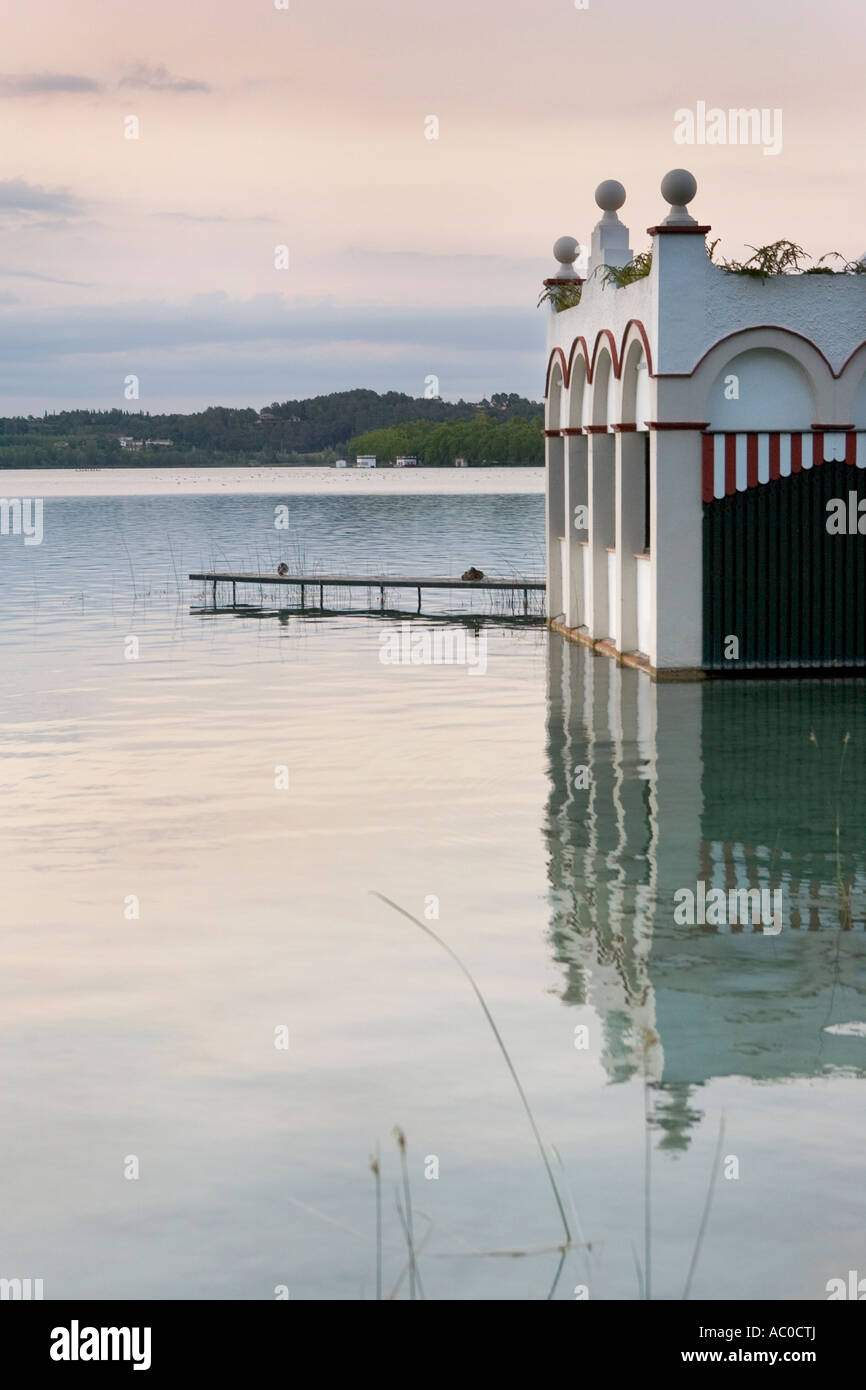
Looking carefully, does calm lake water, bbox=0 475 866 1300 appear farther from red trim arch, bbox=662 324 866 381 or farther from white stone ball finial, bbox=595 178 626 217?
white stone ball finial, bbox=595 178 626 217

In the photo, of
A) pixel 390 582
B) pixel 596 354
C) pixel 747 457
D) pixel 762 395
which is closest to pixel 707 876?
pixel 747 457

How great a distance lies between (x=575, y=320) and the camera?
28.0 meters

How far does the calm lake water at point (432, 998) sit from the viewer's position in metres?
6.43

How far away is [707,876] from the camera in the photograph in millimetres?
11945

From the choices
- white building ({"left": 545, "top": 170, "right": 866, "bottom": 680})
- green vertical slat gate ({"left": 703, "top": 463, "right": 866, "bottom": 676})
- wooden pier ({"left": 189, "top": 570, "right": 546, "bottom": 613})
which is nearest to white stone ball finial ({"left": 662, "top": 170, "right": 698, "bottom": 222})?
white building ({"left": 545, "top": 170, "right": 866, "bottom": 680})

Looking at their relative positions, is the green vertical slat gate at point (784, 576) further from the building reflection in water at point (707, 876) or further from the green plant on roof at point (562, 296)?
the green plant on roof at point (562, 296)

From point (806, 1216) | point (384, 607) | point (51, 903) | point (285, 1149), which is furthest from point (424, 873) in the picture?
point (384, 607)

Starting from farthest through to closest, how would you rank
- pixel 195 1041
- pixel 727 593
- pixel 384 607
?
pixel 384 607
pixel 727 593
pixel 195 1041

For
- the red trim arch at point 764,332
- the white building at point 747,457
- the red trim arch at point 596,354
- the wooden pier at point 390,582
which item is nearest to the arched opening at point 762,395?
the white building at point 747,457

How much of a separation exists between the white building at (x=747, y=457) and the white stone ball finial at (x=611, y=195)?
3305mm

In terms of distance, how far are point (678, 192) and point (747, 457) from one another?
323 cm

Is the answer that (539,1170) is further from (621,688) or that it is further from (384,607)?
(384,607)

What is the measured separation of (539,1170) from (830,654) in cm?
1654

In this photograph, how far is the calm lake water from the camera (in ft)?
21.1
